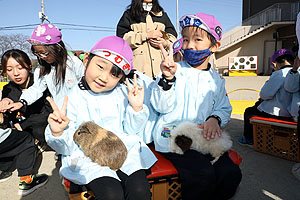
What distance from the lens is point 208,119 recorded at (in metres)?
1.81

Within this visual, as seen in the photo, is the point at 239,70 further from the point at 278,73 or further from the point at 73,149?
the point at 73,149

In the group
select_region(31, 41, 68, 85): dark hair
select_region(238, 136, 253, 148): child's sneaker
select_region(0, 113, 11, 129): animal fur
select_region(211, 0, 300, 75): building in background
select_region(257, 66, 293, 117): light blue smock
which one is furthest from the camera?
select_region(211, 0, 300, 75): building in background

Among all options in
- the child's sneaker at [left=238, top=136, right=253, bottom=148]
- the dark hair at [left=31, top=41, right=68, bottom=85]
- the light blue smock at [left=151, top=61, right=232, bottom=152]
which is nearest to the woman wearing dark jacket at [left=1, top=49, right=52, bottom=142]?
the dark hair at [left=31, top=41, right=68, bottom=85]

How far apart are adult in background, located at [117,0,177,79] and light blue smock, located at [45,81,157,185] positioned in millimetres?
848

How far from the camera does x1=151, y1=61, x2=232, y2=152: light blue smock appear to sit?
72.4 inches

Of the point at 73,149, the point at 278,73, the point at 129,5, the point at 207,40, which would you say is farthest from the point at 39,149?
the point at 278,73

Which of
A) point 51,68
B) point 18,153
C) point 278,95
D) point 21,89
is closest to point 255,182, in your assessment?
point 278,95

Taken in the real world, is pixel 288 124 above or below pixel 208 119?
below

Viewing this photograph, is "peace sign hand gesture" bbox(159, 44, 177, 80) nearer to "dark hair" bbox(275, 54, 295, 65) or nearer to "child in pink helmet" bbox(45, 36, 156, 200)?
"child in pink helmet" bbox(45, 36, 156, 200)

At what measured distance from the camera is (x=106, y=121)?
5.63 ft

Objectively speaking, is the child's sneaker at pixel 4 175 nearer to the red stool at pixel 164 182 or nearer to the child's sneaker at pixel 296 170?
the red stool at pixel 164 182

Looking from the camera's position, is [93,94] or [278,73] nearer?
[93,94]

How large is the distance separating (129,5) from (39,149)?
2.39 m

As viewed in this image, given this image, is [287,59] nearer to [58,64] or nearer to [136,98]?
[136,98]
